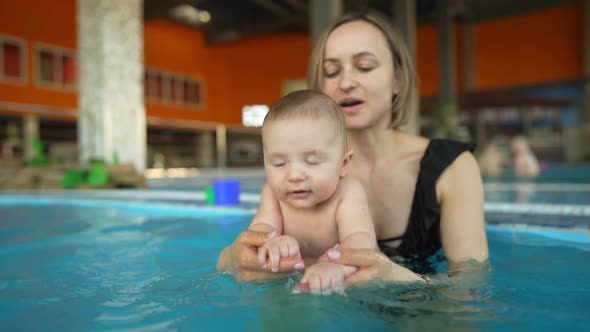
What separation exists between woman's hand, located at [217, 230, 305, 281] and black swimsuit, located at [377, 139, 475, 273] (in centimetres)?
70

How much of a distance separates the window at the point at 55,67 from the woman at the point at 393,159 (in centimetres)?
1307

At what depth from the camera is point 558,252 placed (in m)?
2.44

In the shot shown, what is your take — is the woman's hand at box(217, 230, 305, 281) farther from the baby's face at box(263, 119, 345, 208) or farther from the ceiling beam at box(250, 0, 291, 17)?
the ceiling beam at box(250, 0, 291, 17)

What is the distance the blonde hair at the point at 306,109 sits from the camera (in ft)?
5.20

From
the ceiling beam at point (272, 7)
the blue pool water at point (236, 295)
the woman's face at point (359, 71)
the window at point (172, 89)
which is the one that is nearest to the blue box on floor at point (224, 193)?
the blue pool water at point (236, 295)

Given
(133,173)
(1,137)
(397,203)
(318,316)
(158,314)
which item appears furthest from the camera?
(1,137)

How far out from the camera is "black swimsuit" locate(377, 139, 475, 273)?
1.90 metres

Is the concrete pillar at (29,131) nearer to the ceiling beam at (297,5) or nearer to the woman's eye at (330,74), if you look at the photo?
the ceiling beam at (297,5)

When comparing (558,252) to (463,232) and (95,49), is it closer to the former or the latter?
(463,232)

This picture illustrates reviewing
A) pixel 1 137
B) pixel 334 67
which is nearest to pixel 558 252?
pixel 334 67

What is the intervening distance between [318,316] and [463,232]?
2.62 feet

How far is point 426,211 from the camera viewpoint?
6.35ft

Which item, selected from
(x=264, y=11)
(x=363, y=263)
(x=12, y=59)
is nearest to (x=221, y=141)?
(x=264, y=11)

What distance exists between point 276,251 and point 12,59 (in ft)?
43.1
